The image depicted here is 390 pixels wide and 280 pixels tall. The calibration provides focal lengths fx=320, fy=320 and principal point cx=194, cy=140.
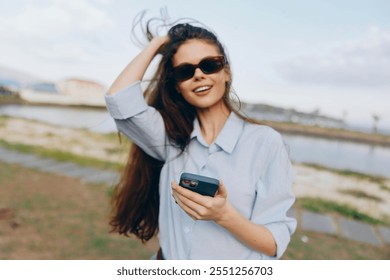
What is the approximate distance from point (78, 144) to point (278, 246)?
838 cm

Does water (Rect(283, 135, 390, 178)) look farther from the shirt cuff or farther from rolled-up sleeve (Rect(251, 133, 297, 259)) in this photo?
the shirt cuff

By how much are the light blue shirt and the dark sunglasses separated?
0.20 meters

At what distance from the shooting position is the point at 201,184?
1116 mm

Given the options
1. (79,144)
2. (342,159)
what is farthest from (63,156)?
(342,159)

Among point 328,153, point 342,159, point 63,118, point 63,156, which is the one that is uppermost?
point 63,156

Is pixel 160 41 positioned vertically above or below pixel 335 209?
above

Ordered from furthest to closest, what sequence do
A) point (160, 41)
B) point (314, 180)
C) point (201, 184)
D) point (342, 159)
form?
point (342, 159), point (314, 180), point (160, 41), point (201, 184)

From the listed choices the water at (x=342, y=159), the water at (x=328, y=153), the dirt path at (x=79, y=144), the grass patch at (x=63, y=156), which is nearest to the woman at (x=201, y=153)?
the water at (x=328, y=153)

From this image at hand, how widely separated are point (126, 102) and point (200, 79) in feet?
1.08

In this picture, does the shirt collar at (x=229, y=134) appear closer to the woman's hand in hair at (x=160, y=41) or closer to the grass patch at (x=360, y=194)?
the woman's hand in hair at (x=160, y=41)

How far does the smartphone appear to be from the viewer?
1.11 metres

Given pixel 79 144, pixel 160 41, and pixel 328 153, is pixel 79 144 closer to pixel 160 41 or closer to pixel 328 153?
pixel 160 41

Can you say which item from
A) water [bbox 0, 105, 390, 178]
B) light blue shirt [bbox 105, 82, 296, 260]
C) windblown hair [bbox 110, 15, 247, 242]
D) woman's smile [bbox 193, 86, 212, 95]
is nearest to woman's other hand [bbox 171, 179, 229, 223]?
light blue shirt [bbox 105, 82, 296, 260]
